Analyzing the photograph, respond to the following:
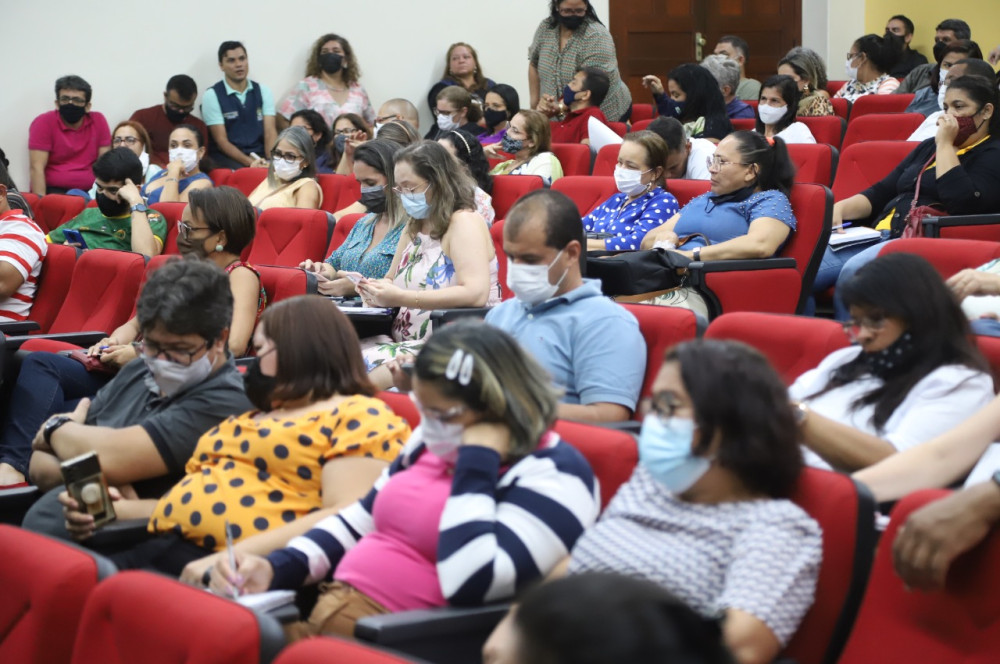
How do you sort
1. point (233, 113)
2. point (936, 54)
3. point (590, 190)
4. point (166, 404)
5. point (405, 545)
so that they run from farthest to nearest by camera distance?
point (233, 113)
point (936, 54)
point (590, 190)
point (166, 404)
point (405, 545)

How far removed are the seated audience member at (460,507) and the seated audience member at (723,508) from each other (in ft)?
0.31

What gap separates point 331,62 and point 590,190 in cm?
409

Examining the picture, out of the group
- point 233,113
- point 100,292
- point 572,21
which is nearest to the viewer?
point 100,292

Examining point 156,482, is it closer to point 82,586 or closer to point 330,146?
point 82,586

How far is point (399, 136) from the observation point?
465 cm

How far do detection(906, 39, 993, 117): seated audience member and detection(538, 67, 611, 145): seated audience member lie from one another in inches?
69.0

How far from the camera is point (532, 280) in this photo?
8.63 feet

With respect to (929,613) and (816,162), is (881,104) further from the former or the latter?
(929,613)

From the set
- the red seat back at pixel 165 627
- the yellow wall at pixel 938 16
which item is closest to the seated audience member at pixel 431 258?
the red seat back at pixel 165 627

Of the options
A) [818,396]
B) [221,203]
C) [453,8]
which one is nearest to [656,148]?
[221,203]

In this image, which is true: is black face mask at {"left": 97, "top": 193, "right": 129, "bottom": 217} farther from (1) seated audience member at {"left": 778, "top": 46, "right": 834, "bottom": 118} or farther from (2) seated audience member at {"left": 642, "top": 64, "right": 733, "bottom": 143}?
(1) seated audience member at {"left": 778, "top": 46, "right": 834, "bottom": 118}

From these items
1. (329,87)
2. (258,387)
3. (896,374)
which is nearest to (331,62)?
(329,87)

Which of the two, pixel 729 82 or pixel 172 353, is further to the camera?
pixel 729 82

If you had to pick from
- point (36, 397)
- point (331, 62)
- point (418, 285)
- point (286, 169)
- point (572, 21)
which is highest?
point (572, 21)
